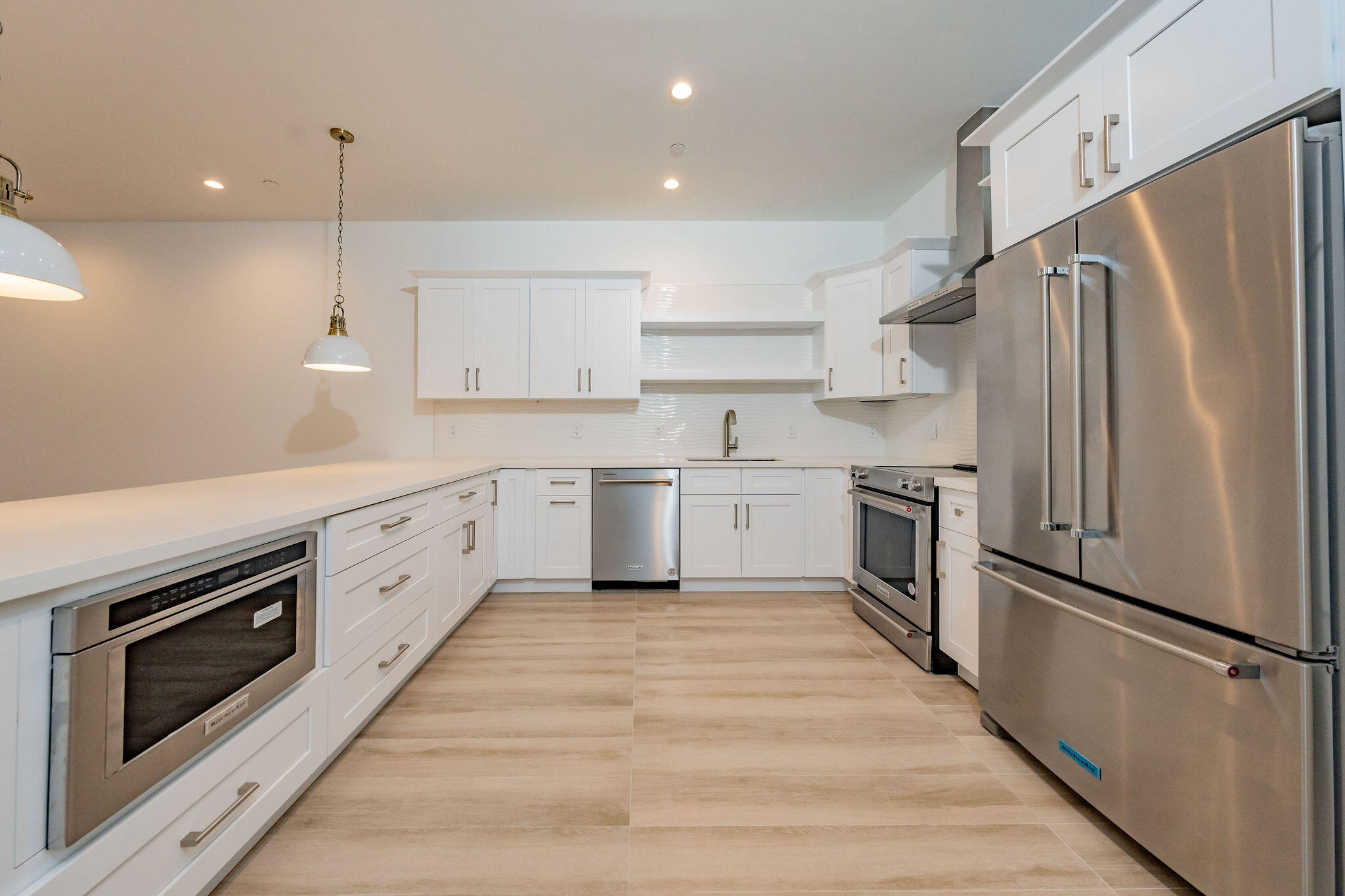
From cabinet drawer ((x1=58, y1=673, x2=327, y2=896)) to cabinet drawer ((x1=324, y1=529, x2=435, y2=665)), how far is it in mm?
156

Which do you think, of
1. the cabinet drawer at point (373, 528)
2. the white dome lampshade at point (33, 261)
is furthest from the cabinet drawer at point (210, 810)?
the white dome lampshade at point (33, 261)

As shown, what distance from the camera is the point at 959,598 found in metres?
2.39

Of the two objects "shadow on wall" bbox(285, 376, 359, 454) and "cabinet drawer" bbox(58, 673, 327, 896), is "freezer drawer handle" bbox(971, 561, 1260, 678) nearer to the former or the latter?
"cabinet drawer" bbox(58, 673, 327, 896)

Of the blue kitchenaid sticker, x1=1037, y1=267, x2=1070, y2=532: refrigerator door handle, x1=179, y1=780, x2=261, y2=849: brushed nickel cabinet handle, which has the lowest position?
the blue kitchenaid sticker

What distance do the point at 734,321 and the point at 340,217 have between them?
283 cm

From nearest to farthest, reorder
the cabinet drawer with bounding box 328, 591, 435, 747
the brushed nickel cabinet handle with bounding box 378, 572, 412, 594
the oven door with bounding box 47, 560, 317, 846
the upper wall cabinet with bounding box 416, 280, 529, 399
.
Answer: the oven door with bounding box 47, 560, 317, 846 → the cabinet drawer with bounding box 328, 591, 435, 747 → the brushed nickel cabinet handle with bounding box 378, 572, 412, 594 → the upper wall cabinet with bounding box 416, 280, 529, 399

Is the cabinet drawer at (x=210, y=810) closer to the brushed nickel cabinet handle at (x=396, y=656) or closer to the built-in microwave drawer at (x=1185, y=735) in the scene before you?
the brushed nickel cabinet handle at (x=396, y=656)

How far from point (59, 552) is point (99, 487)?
4.59 meters

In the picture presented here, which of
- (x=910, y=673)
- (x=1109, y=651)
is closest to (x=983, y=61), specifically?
(x=1109, y=651)

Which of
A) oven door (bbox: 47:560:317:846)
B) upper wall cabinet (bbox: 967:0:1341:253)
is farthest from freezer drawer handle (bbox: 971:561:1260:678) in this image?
oven door (bbox: 47:560:317:846)

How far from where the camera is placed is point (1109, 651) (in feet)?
4.72

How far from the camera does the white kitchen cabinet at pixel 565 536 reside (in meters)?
3.76

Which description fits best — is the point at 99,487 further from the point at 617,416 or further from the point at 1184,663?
the point at 1184,663

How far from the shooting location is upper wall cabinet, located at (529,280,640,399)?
12.9 ft
